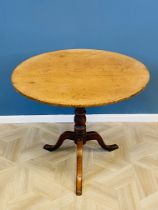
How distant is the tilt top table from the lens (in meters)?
1.47

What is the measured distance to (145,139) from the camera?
91.3 inches

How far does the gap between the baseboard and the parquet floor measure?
0.14 feet

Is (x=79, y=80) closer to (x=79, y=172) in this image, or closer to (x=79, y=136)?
(x=79, y=136)

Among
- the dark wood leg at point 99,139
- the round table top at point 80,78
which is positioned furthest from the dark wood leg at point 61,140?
the round table top at point 80,78

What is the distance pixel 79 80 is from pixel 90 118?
3.00ft

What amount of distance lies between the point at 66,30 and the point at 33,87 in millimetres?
765

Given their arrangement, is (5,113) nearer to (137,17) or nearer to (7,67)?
(7,67)

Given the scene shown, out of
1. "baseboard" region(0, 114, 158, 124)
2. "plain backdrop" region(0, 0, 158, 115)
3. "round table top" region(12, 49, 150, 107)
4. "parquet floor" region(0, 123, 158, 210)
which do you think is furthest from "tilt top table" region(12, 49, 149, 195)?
"baseboard" region(0, 114, 158, 124)

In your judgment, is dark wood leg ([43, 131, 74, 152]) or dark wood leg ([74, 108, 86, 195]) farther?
dark wood leg ([43, 131, 74, 152])

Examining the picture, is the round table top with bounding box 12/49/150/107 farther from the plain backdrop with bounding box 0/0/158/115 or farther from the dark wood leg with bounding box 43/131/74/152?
the dark wood leg with bounding box 43/131/74/152

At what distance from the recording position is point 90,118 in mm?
2502

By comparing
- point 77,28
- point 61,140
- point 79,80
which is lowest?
point 61,140

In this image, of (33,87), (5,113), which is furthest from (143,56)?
(5,113)

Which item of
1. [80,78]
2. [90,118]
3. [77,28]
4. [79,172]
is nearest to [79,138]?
[79,172]
